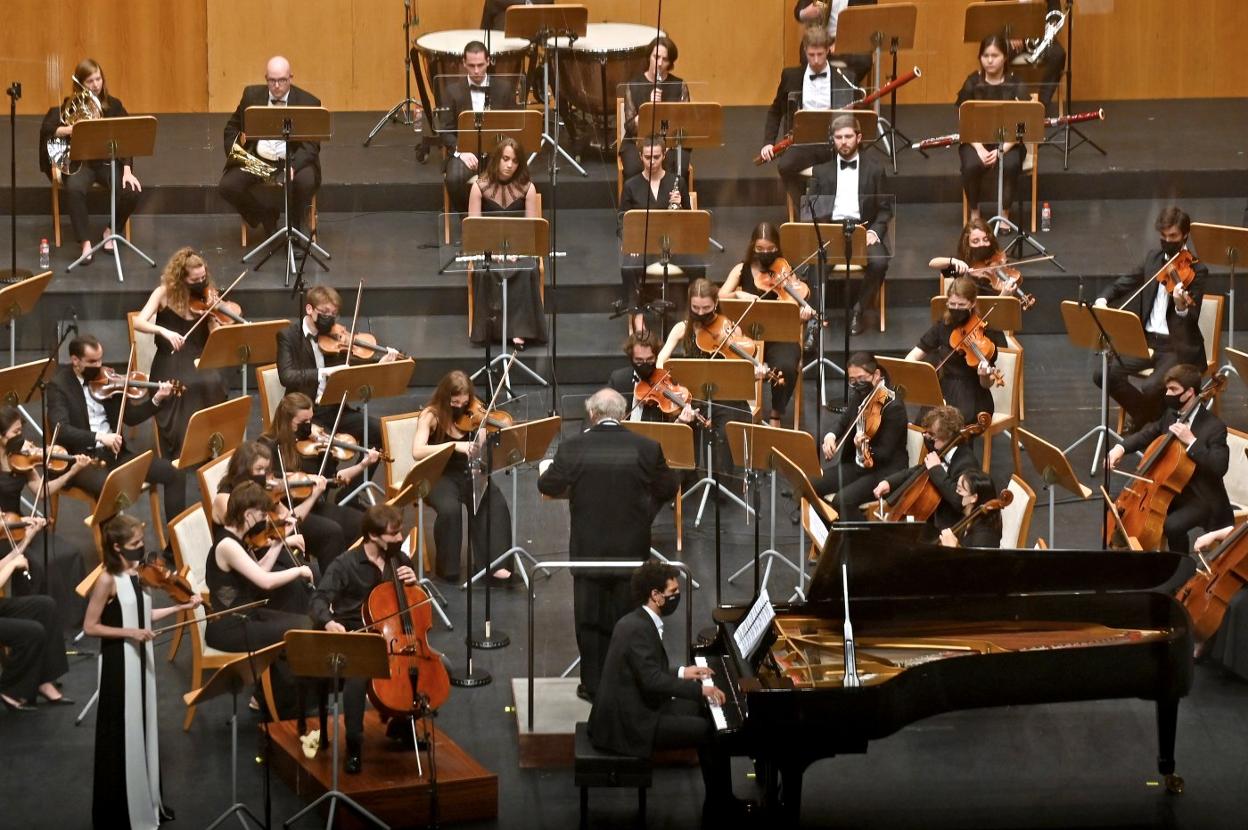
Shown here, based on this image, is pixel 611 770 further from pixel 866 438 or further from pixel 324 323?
pixel 324 323

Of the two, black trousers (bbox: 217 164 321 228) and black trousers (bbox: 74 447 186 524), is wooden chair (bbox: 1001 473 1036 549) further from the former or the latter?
black trousers (bbox: 217 164 321 228)

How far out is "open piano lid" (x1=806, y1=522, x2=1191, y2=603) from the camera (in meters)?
6.08

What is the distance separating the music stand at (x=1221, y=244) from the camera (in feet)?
27.1

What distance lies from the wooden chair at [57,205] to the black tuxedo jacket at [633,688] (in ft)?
13.8

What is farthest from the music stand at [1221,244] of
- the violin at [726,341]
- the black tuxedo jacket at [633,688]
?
the black tuxedo jacket at [633,688]

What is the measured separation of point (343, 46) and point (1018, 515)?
181 inches

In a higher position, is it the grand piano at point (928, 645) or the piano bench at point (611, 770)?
the grand piano at point (928, 645)

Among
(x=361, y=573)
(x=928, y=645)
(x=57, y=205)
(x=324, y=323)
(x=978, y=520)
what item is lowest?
(x=928, y=645)

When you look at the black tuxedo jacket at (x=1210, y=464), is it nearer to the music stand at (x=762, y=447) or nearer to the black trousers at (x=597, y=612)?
the music stand at (x=762, y=447)

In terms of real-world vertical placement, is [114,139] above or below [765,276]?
above

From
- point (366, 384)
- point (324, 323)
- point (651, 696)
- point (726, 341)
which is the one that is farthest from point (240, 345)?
point (651, 696)

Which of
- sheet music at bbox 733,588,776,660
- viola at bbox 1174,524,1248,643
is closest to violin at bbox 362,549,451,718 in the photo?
sheet music at bbox 733,588,776,660

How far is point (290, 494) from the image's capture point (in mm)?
7113

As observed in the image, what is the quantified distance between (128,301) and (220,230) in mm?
552
